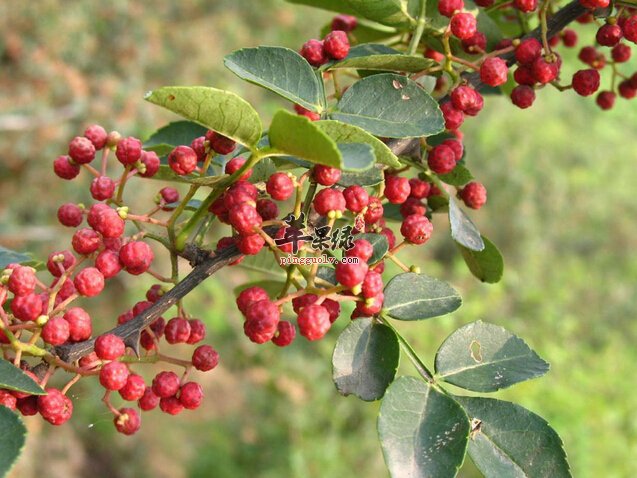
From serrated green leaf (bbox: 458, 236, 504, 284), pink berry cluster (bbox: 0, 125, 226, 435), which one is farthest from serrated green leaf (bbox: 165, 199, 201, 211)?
serrated green leaf (bbox: 458, 236, 504, 284)

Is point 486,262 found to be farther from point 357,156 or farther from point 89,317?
point 89,317

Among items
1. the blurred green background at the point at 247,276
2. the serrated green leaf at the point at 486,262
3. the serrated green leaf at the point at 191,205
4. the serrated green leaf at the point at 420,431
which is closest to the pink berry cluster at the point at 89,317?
the serrated green leaf at the point at 191,205

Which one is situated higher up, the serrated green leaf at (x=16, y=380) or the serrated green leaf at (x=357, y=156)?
the serrated green leaf at (x=357, y=156)

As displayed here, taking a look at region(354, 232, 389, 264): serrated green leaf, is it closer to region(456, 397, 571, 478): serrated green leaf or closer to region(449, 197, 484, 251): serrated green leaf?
region(449, 197, 484, 251): serrated green leaf

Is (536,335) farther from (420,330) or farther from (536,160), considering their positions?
(536,160)

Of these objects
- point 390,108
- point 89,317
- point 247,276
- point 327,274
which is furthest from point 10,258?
point 247,276

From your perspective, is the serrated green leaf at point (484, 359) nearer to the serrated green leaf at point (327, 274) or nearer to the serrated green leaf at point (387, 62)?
the serrated green leaf at point (327, 274)

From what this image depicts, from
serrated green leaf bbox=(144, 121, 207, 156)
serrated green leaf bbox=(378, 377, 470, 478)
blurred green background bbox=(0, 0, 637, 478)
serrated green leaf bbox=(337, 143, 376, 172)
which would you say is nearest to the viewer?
serrated green leaf bbox=(337, 143, 376, 172)
